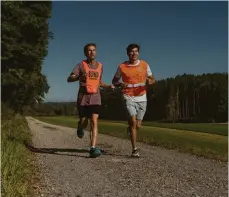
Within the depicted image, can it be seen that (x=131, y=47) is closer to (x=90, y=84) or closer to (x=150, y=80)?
(x=150, y=80)

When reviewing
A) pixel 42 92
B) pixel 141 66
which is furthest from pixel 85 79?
pixel 42 92

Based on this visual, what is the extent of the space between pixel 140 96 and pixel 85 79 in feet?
3.89

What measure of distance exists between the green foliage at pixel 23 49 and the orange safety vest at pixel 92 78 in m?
20.7

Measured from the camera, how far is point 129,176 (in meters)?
6.29

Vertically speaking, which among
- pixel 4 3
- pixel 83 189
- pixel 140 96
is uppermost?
pixel 4 3

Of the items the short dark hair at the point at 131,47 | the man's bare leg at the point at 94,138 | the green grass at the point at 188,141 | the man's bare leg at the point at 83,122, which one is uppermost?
the short dark hair at the point at 131,47

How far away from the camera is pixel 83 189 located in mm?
5383

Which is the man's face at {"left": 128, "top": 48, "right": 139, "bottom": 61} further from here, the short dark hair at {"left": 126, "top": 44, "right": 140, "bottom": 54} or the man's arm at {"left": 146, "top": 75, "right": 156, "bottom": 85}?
the man's arm at {"left": 146, "top": 75, "right": 156, "bottom": 85}

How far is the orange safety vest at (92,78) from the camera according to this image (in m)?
8.27

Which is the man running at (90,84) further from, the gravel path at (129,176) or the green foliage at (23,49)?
the green foliage at (23,49)

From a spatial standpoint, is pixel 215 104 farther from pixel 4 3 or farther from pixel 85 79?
pixel 85 79

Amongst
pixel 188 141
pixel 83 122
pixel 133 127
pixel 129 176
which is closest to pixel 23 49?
pixel 188 141

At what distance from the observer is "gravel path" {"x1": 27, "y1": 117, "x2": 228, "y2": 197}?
532 cm

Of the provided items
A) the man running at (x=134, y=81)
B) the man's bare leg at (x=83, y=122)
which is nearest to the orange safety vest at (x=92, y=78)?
the man running at (x=134, y=81)
